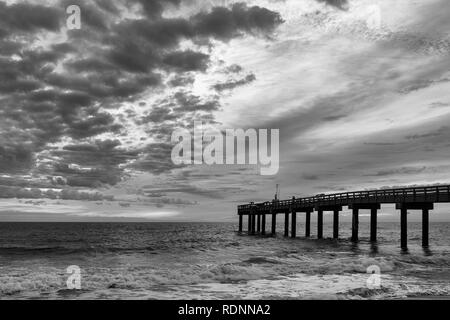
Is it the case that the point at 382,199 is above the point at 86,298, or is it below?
above

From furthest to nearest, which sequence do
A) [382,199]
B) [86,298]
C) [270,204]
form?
[270,204] → [382,199] → [86,298]

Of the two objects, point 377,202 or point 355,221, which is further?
point 355,221

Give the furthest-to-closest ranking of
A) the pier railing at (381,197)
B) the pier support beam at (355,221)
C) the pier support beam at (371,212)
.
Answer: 1. the pier support beam at (355,221)
2. the pier support beam at (371,212)
3. the pier railing at (381,197)

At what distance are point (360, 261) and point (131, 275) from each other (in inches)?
543

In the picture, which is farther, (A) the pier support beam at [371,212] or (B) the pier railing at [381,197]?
(A) the pier support beam at [371,212]

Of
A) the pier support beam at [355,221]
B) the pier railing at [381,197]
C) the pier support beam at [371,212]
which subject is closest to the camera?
the pier railing at [381,197]

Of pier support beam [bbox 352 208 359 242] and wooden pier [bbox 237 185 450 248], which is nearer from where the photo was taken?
wooden pier [bbox 237 185 450 248]

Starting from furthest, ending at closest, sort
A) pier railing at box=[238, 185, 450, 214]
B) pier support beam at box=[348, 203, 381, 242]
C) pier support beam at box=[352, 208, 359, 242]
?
pier support beam at box=[352, 208, 359, 242], pier support beam at box=[348, 203, 381, 242], pier railing at box=[238, 185, 450, 214]

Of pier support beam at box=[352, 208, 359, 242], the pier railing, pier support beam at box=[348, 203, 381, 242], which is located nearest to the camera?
the pier railing

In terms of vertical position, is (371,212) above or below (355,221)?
above
